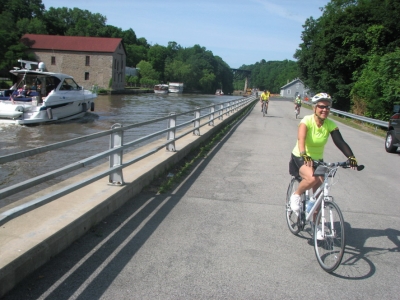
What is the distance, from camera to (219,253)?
4.52 meters

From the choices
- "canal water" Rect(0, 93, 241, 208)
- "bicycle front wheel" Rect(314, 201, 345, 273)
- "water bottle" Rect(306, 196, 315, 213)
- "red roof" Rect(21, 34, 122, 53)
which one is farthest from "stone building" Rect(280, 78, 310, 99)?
"bicycle front wheel" Rect(314, 201, 345, 273)

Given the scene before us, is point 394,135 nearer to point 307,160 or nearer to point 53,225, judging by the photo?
point 307,160

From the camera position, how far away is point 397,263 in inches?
177

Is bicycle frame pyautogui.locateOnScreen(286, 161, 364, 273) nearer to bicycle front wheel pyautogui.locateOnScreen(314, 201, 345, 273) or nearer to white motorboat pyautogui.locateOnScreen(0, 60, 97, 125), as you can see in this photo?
bicycle front wheel pyautogui.locateOnScreen(314, 201, 345, 273)

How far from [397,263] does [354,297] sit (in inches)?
43.8

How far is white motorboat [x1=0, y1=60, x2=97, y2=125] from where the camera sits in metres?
21.9

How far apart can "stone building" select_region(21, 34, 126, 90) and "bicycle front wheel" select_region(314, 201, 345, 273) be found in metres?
81.3

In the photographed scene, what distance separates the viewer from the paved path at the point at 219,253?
368cm

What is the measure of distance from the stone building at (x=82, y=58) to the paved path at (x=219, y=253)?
79.0 metres

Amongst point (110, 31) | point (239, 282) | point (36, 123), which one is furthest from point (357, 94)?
point (110, 31)

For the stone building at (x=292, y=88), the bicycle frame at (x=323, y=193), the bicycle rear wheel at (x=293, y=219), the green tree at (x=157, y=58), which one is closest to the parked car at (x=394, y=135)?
the bicycle rear wheel at (x=293, y=219)

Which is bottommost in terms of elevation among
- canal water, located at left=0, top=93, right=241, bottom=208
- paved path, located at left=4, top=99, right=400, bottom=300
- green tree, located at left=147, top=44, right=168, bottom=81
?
canal water, located at left=0, top=93, right=241, bottom=208

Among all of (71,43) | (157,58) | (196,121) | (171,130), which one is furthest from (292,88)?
(171,130)

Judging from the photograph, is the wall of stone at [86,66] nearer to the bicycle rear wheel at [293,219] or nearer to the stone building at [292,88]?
the stone building at [292,88]
